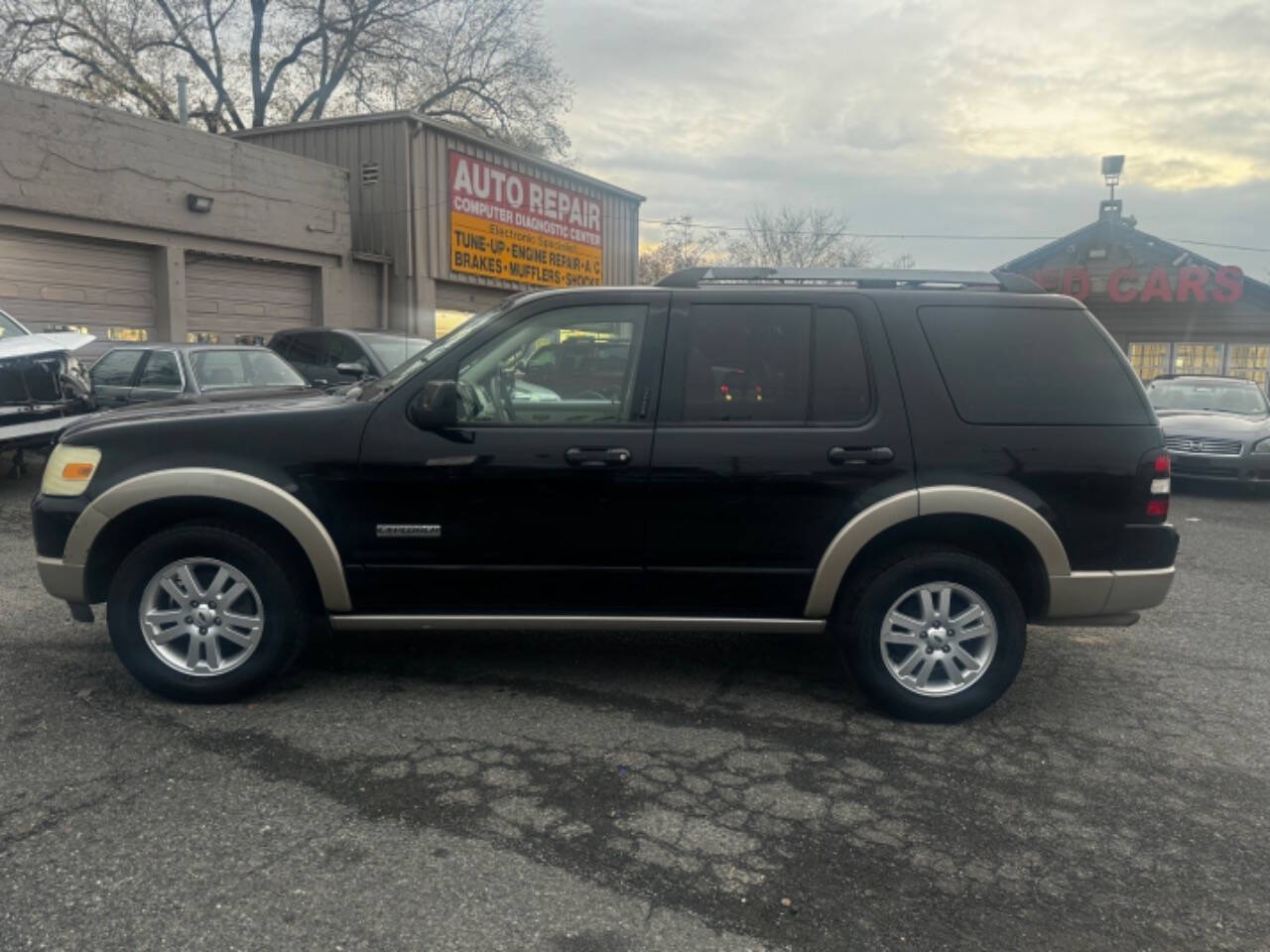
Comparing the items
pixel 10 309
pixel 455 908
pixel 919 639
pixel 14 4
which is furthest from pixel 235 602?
pixel 14 4

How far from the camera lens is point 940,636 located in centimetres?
398

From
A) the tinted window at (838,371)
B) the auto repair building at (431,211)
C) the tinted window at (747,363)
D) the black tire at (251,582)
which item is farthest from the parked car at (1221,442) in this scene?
the auto repair building at (431,211)

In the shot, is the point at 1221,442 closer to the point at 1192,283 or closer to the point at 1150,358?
the point at 1192,283

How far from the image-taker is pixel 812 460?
3896mm

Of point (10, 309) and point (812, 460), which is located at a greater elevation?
point (10, 309)

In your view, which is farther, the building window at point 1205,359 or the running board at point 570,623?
the building window at point 1205,359

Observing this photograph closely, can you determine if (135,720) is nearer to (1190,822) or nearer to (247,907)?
(247,907)

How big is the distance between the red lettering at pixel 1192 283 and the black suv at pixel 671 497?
24.5 metres

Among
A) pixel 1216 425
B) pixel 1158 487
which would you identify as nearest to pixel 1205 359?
pixel 1216 425

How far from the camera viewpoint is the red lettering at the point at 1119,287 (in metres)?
25.7

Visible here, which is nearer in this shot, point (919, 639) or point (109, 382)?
point (919, 639)

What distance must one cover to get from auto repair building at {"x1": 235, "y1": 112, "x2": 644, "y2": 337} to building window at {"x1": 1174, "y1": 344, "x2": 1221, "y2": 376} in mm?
17525

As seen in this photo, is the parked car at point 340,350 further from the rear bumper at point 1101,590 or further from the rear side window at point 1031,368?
the rear bumper at point 1101,590

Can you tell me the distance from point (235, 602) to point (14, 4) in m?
26.8
